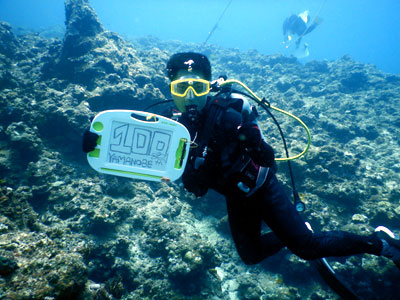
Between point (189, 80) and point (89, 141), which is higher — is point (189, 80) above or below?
above

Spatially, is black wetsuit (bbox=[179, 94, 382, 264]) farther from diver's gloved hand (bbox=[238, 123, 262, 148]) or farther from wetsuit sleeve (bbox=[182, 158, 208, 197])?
diver's gloved hand (bbox=[238, 123, 262, 148])

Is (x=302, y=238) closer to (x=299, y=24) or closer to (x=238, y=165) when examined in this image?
(x=238, y=165)

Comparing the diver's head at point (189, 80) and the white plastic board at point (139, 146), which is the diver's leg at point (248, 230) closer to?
the white plastic board at point (139, 146)

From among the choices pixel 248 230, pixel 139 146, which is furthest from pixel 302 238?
pixel 139 146

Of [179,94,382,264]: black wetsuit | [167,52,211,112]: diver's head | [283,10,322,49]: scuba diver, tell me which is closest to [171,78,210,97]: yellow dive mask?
[167,52,211,112]: diver's head

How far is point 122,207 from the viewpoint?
605cm

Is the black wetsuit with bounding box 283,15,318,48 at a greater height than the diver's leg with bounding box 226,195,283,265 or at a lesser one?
greater

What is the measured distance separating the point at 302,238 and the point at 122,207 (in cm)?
500

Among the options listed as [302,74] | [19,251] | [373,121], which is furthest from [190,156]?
[302,74]

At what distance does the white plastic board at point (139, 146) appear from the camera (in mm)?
2246

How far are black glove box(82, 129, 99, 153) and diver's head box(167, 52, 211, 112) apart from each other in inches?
50.9

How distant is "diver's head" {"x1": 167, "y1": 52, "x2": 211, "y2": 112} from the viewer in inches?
114

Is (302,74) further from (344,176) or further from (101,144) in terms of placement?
(101,144)

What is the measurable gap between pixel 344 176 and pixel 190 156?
23.4 ft
